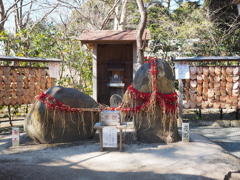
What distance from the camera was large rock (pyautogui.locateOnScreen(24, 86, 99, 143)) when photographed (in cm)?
468

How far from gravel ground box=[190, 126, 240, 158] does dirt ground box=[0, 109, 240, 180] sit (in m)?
0.87

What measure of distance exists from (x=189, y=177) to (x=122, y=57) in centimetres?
684

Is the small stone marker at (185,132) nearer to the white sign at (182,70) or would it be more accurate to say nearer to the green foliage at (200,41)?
the white sign at (182,70)

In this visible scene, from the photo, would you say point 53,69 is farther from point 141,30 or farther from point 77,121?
point 141,30

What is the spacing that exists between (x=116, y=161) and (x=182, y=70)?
3897 millimetres

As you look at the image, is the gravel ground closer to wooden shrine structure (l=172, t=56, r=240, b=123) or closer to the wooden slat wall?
wooden shrine structure (l=172, t=56, r=240, b=123)

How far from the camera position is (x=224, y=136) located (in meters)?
6.21

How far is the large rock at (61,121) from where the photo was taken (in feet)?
15.4

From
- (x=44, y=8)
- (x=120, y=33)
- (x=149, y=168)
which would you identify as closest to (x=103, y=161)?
(x=149, y=168)

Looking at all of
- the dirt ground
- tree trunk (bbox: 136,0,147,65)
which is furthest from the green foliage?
the dirt ground

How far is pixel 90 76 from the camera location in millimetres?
10125

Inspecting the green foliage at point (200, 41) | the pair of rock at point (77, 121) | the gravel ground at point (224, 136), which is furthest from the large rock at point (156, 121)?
the green foliage at point (200, 41)

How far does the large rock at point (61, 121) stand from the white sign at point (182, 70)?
282 cm

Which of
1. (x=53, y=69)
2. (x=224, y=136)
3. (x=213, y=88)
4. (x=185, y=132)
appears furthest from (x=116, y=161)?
(x=213, y=88)
